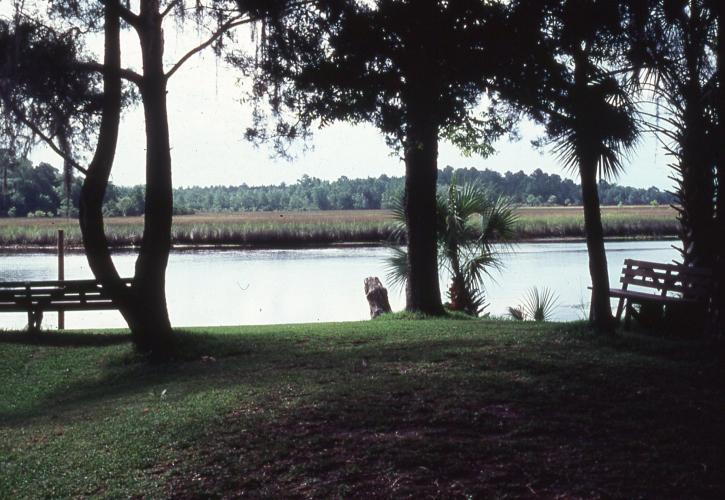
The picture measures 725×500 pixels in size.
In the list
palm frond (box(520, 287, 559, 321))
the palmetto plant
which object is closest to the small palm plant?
palm frond (box(520, 287, 559, 321))

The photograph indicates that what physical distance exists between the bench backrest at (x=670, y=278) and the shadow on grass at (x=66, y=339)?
6.98m

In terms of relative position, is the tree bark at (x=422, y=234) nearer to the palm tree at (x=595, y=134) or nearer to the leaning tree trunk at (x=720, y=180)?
the palm tree at (x=595, y=134)

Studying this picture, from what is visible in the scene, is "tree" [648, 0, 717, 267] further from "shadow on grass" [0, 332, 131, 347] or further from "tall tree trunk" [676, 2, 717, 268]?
"shadow on grass" [0, 332, 131, 347]

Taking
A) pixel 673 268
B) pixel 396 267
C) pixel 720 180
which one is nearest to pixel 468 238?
pixel 396 267

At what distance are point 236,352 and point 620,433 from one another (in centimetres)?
568

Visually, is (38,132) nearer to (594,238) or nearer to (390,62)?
(390,62)

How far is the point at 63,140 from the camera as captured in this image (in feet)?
34.0

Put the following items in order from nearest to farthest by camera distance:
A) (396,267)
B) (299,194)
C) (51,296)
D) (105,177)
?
1. (105,177)
2. (51,296)
3. (396,267)
4. (299,194)

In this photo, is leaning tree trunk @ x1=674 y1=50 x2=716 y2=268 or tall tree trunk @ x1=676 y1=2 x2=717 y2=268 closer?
tall tree trunk @ x1=676 y1=2 x2=717 y2=268

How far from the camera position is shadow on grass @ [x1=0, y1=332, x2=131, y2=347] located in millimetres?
12117

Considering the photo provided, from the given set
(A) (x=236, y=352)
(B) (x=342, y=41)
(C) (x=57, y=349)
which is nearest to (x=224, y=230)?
(C) (x=57, y=349)

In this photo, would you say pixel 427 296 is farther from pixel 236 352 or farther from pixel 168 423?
pixel 168 423

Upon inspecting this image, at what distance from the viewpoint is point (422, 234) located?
14.6 meters

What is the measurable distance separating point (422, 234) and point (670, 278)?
16.1 ft
